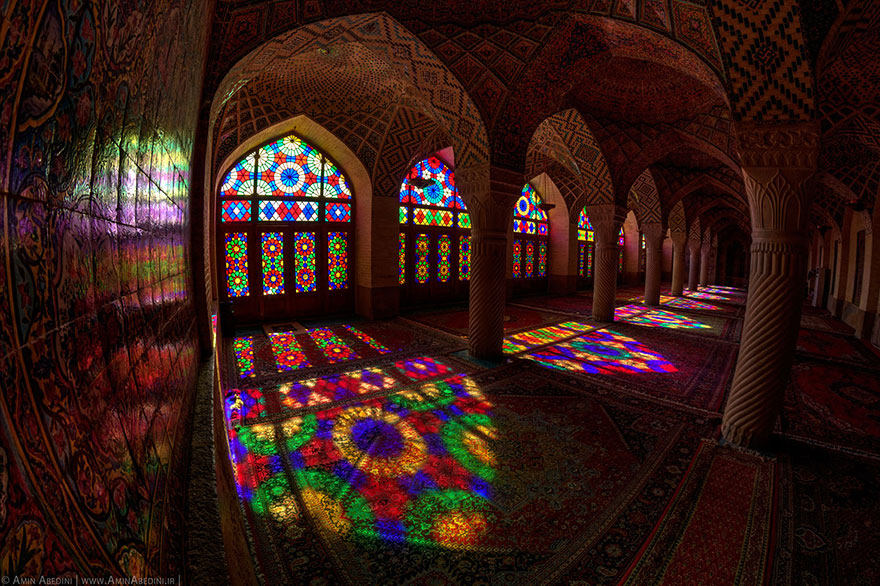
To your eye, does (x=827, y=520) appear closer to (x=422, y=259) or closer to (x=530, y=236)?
(x=422, y=259)

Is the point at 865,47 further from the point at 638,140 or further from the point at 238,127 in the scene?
the point at 238,127

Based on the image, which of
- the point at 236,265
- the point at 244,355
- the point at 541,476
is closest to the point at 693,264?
the point at 236,265

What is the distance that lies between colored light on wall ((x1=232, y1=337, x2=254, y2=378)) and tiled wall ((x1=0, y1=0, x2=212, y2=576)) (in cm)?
392

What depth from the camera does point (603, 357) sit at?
5.46 metres

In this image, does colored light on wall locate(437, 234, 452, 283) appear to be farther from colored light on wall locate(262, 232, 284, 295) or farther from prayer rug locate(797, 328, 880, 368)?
prayer rug locate(797, 328, 880, 368)

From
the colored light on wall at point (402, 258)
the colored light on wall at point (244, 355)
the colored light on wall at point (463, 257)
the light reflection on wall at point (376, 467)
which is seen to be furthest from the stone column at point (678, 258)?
the colored light on wall at point (244, 355)

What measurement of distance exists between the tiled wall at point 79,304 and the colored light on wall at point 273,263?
7.20 metres

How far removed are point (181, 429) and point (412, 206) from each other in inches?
344

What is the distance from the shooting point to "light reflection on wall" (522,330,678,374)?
194 inches

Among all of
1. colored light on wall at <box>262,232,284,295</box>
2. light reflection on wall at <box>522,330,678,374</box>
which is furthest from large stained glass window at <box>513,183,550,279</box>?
colored light on wall at <box>262,232,284,295</box>

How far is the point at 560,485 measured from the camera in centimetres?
248

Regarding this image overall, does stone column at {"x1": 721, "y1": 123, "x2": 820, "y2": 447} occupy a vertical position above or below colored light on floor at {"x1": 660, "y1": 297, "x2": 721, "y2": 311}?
above

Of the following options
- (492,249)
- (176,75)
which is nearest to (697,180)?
(492,249)

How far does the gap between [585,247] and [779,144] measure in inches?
487
